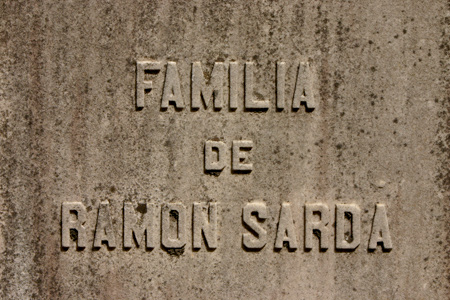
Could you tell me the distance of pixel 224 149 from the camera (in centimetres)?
178

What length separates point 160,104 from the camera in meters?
1.79

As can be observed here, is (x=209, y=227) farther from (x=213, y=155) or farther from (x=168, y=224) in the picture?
(x=213, y=155)

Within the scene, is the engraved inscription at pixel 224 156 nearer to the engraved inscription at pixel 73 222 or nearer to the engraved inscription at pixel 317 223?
the engraved inscription at pixel 317 223

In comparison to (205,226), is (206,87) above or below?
above

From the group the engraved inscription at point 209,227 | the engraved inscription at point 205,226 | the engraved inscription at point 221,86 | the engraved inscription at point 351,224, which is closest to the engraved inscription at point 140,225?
the engraved inscription at point 209,227

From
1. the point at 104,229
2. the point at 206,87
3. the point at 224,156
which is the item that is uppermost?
the point at 206,87

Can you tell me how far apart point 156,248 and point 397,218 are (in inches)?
35.5

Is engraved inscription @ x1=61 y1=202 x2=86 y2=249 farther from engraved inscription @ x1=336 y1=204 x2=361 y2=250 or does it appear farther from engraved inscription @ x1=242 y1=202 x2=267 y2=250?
engraved inscription @ x1=336 y1=204 x2=361 y2=250

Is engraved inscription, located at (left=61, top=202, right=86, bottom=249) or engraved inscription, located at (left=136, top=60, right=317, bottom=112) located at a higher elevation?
engraved inscription, located at (left=136, top=60, right=317, bottom=112)

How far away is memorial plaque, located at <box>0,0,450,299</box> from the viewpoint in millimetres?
1761

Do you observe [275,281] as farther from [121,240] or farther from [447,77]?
[447,77]

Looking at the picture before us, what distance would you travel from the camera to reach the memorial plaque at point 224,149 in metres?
1.76

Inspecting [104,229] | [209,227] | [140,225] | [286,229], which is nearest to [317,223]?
[286,229]

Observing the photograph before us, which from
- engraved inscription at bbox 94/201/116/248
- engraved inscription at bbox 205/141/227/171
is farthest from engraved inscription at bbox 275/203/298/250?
engraved inscription at bbox 94/201/116/248
